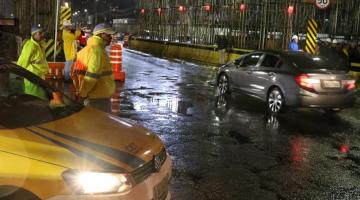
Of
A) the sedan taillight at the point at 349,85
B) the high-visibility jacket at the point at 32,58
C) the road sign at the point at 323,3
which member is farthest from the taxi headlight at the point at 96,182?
the road sign at the point at 323,3

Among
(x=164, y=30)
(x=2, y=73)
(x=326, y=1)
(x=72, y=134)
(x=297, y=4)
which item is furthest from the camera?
(x=164, y=30)

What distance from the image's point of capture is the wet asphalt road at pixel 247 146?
5.89m

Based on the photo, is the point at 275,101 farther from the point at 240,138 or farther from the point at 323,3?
the point at 323,3

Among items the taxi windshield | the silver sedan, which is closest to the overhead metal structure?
the silver sedan

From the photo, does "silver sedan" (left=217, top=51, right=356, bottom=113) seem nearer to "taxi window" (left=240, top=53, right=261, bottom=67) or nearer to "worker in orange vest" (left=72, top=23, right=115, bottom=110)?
"taxi window" (left=240, top=53, right=261, bottom=67)

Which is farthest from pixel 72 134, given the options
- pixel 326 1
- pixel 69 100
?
pixel 326 1

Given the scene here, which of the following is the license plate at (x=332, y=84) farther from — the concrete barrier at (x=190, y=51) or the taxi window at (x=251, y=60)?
the concrete barrier at (x=190, y=51)

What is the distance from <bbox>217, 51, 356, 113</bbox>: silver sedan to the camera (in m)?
10.4

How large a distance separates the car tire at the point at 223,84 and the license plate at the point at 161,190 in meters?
9.28

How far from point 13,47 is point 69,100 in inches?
789

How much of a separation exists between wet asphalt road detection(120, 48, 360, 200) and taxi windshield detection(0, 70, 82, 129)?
1.76 m

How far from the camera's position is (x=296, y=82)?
34.4 feet

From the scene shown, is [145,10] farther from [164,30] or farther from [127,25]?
[127,25]

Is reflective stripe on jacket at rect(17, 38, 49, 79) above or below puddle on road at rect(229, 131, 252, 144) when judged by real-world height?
above
